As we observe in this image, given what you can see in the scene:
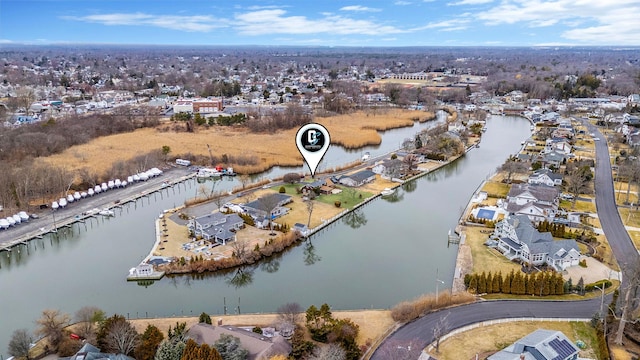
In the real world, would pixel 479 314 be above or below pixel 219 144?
below

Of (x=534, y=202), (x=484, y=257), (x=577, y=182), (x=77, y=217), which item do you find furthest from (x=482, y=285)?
(x=77, y=217)

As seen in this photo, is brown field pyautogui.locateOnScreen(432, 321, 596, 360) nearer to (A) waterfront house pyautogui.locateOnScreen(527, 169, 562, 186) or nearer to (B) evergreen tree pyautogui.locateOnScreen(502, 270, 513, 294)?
(B) evergreen tree pyautogui.locateOnScreen(502, 270, 513, 294)

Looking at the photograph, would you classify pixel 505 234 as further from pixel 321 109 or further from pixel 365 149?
pixel 321 109

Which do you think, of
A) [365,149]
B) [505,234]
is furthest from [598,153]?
[505,234]

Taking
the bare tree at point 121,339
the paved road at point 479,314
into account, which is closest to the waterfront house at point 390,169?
the paved road at point 479,314

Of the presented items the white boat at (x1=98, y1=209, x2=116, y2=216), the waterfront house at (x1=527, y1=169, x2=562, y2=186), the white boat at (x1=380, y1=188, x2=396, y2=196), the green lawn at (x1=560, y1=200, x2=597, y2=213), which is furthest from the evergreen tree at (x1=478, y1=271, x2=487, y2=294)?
the white boat at (x1=98, y1=209, x2=116, y2=216)

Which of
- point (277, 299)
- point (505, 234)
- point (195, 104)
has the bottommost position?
point (277, 299)

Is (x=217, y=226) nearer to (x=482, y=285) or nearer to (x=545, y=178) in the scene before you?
(x=482, y=285)
